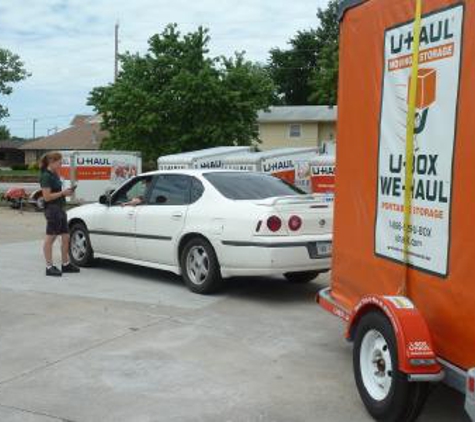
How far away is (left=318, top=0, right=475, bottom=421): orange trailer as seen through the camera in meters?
4.10

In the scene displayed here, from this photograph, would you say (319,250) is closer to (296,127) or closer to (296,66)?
(296,127)

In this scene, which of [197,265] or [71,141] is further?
[71,141]

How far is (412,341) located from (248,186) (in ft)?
15.8

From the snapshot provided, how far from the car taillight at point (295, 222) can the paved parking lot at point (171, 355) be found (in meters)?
0.84

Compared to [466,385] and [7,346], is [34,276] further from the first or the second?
[466,385]

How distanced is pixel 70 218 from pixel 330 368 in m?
5.95

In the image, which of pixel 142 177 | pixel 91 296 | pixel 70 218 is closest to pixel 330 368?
pixel 91 296

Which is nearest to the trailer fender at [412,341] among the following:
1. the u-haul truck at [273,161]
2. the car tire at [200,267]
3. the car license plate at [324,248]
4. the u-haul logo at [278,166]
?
the car license plate at [324,248]

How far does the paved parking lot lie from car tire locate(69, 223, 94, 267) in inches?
39.6

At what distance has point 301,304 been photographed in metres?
8.13

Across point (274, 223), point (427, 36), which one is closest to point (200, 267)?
point (274, 223)

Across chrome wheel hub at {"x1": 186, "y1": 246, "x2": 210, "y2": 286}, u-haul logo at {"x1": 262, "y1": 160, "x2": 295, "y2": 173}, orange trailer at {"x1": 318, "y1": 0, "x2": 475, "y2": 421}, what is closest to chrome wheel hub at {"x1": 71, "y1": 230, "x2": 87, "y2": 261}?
chrome wheel hub at {"x1": 186, "y1": 246, "x2": 210, "y2": 286}

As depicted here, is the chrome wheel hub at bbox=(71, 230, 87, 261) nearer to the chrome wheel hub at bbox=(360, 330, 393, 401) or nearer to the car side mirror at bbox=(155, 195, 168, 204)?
the car side mirror at bbox=(155, 195, 168, 204)

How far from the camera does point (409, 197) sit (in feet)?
15.2
